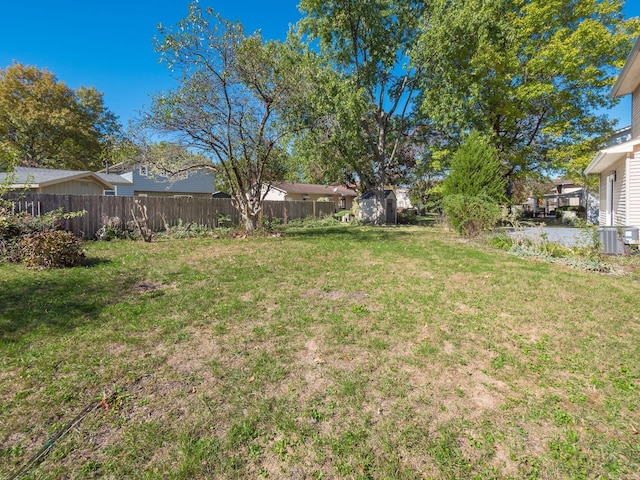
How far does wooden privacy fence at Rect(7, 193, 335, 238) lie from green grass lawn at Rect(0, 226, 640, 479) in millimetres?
5536

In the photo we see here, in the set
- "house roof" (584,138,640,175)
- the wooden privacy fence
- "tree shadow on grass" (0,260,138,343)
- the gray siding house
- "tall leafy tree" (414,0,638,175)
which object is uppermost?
"tall leafy tree" (414,0,638,175)

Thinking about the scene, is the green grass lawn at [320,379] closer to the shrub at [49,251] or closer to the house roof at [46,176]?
the shrub at [49,251]

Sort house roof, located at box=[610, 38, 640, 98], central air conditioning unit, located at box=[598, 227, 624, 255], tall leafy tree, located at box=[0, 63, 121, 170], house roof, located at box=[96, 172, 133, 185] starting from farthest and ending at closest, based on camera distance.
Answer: tall leafy tree, located at box=[0, 63, 121, 170]
house roof, located at box=[96, 172, 133, 185]
house roof, located at box=[610, 38, 640, 98]
central air conditioning unit, located at box=[598, 227, 624, 255]

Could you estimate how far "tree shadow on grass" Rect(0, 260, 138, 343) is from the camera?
12.2 feet

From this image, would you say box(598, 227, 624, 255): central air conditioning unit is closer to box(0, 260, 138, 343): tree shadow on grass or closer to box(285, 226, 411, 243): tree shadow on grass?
box(285, 226, 411, 243): tree shadow on grass

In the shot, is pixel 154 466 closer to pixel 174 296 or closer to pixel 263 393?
pixel 263 393

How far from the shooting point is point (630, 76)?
1025 cm

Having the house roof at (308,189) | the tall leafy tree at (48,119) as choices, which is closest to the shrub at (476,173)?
the house roof at (308,189)

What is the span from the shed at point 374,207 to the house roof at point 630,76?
11946mm

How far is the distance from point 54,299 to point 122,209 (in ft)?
26.6

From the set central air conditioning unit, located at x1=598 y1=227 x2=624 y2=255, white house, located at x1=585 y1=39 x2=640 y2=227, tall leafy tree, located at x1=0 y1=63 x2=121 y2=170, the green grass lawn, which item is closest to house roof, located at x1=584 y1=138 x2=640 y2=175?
white house, located at x1=585 y1=39 x2=640 y2=227

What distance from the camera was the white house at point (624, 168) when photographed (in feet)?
28.3

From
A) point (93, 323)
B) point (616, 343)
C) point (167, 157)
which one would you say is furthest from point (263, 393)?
point (167, 157)

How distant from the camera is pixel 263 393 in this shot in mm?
2602
